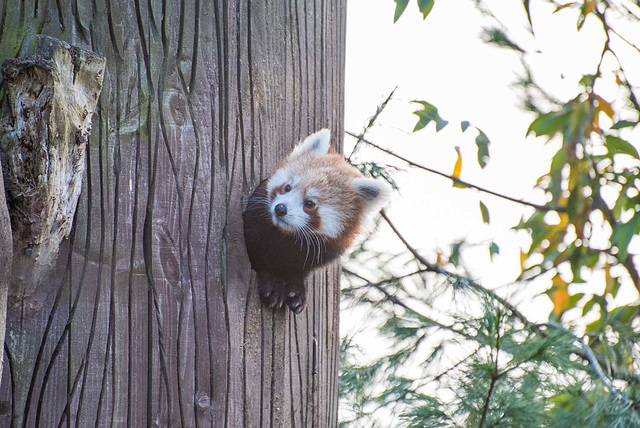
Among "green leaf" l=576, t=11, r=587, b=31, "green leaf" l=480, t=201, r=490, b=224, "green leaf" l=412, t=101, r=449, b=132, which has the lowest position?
"green leaf" l=480, t=201, r=490, b=224

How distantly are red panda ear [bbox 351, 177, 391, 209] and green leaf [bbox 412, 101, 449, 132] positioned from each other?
0.71 meters

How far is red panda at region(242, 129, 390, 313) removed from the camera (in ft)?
6.15

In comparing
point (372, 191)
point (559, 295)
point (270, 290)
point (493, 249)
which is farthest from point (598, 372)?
point (270, 290)

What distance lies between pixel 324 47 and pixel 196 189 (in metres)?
0.65

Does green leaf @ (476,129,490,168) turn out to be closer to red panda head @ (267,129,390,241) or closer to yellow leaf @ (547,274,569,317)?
yellow leaf @ (547,274,569,317)

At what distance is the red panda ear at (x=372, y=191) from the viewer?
238 cm

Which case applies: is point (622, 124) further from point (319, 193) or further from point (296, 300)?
point (296, 300)

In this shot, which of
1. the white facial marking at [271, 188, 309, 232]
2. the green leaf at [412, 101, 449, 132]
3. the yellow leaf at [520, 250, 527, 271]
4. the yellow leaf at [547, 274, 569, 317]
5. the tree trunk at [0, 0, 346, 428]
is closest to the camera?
the tree trunk at [0, 0, 346, 428]

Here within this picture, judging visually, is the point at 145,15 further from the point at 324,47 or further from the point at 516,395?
the point at 516,395

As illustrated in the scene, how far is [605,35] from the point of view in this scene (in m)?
3.31

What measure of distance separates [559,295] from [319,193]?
1.60 meters

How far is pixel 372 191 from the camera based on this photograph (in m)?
2.42

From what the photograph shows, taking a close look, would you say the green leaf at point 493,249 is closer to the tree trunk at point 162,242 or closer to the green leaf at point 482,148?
the green leaf at point 482,148

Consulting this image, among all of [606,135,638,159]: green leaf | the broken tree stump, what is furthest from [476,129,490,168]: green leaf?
the broken tree stump
